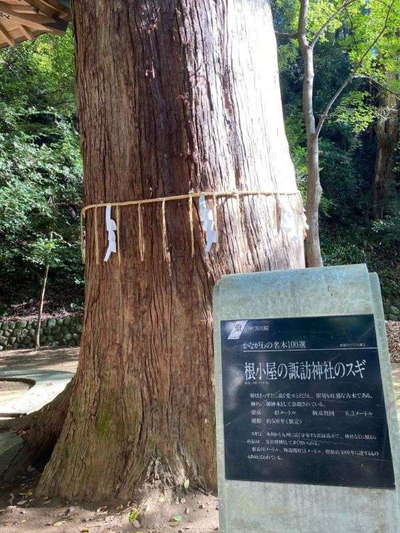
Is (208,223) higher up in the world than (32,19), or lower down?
lower down

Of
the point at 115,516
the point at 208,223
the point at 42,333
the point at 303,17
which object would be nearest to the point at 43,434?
the point at 115,516

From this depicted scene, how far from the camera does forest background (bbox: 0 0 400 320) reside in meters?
11.0

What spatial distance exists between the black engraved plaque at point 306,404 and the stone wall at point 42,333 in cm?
1282

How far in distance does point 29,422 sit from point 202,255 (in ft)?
6.38

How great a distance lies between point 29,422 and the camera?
141 inches

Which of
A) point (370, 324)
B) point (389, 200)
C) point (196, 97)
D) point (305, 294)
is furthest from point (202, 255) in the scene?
point (389, 200)

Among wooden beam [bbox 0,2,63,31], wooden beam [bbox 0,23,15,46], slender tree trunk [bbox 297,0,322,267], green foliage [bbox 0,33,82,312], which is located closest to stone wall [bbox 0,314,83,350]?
green foliage [bbox 0,33,82,312]

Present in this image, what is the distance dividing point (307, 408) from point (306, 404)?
13 mm

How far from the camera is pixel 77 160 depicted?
39.8ft

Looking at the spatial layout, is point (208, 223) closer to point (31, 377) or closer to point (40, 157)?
point (31, 377)

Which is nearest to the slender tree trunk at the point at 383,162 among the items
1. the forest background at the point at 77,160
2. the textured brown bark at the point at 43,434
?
the forest background at the point at 77,160

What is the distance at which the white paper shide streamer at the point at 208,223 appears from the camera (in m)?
2.64

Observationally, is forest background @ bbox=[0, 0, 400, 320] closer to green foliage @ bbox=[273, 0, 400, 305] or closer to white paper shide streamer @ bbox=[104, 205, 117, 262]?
green foliage @ bbox=[273, 0, 400, 305]

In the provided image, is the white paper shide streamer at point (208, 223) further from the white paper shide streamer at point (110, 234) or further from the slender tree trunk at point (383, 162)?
the slender tree trunk at point (383, 162)
